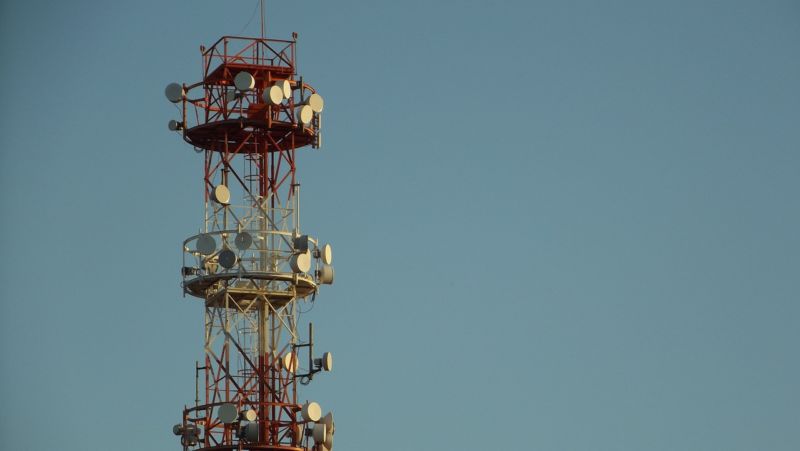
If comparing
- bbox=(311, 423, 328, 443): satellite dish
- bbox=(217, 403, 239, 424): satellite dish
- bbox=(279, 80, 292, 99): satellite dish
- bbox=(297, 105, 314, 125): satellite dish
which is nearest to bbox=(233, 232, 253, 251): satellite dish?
bbox=(297, 105, 314, 125): satellite dish

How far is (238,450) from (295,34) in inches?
706

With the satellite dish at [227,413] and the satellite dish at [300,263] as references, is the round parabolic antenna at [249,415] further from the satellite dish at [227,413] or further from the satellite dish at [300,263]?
the satellite dish at [300,263]

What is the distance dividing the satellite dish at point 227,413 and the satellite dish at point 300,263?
6.26m

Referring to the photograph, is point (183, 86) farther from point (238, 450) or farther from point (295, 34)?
point (238, 450)

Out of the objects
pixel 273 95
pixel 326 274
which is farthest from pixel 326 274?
pixel 273 95

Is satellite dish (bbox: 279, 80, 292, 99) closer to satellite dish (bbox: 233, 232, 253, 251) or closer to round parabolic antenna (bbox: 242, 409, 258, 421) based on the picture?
satellite dish (bbox: 233, 232, 253, 251)

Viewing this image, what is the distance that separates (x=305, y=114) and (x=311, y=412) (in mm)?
12545

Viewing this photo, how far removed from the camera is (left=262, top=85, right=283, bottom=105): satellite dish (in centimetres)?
17100

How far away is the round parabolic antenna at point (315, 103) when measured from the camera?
173 metres

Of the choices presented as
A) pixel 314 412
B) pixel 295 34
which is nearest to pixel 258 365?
pixel 314 412

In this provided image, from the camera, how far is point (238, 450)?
167750 millimetres

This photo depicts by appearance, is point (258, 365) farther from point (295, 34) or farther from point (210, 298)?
point (295, 34)

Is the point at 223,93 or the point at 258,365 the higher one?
the point at 223,93

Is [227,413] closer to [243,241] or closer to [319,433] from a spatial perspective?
[319,433]
